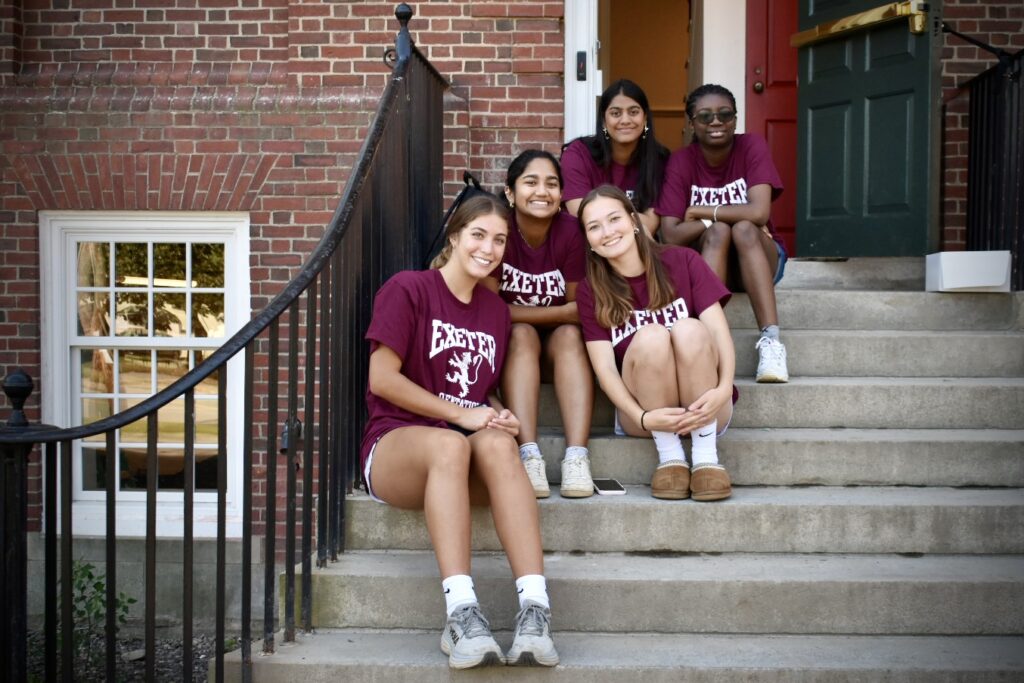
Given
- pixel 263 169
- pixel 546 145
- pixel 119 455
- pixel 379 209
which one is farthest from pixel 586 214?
pixel 119 455

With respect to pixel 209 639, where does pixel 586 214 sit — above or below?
above

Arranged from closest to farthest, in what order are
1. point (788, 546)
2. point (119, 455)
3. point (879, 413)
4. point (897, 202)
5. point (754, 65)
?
point (788, 546)
point (879, 413)
point (897, 202)
point (119, 455)
point (754, 65)

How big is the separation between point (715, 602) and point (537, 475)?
0.68 m

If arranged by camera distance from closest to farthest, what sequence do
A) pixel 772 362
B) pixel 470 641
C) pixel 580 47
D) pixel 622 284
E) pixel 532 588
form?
pixel 470 641, pixel 532 588, pixel 622 284, pixel 772 362, pixel 580 47

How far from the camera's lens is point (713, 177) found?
14.2 feet

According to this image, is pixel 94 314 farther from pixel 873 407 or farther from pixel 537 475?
pixel 873 407

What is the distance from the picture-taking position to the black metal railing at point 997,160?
456cm

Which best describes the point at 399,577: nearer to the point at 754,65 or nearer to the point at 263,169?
the point at 263,169

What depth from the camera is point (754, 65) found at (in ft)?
19.8

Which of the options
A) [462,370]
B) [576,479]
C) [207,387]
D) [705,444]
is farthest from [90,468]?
[705,444]

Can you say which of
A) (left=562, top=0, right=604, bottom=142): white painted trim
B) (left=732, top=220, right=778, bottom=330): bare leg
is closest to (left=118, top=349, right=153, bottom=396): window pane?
(left=562, top=0, right=604, bottom=142): white painted trim

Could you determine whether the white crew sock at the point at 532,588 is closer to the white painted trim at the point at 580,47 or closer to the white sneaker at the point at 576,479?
the white sneaker at the point at 576,479

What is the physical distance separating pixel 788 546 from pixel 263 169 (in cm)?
338

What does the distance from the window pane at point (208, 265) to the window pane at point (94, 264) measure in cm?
51
